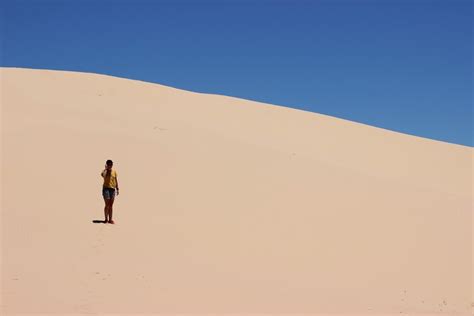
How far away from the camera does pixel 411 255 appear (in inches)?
388

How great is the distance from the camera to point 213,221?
34.4 ft

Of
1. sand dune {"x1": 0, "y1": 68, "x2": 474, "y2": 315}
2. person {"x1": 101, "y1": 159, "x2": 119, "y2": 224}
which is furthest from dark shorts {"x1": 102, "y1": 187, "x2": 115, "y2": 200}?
sand dune {"x1": 0, "y1": 68, "x2": 474, "y2": 315}

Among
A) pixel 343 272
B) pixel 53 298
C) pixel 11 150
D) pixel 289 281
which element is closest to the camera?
pixel 53 298

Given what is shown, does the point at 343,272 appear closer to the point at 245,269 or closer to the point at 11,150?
the point at 245,269

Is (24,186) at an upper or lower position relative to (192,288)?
upper

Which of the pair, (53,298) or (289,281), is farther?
(289,281)

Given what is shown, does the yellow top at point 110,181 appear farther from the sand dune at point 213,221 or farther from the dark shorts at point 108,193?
the sand dune at point 213,221

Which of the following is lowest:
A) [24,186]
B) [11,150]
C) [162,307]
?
[162,307]

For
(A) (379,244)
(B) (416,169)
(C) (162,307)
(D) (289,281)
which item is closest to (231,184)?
(A) (379,244)

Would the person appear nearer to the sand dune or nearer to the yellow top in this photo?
the yellow top

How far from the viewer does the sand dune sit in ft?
24.5

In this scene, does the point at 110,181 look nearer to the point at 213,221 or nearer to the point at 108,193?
the point at 108,193

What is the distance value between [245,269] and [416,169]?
11.8m

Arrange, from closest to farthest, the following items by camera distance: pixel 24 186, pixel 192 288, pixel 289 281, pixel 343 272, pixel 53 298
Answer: pixel 53 298
pixel 192 288
pixel 289 281
pixel 343 272
pixel 24 186
